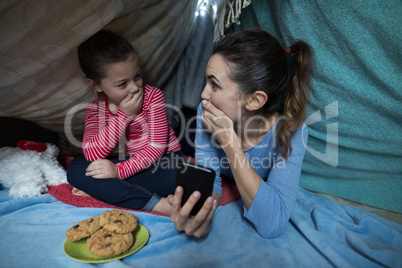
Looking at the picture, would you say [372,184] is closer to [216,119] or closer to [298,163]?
[298,163]

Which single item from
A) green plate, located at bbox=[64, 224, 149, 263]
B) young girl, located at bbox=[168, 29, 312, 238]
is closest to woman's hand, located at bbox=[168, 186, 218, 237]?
young girl, located at bbox=[168, 29, 312, 238]

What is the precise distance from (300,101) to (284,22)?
32 cm

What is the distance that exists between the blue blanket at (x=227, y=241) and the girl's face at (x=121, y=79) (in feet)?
1.54

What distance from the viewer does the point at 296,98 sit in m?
0.86

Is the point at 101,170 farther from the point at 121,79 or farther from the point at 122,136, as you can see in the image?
the point at 121,79

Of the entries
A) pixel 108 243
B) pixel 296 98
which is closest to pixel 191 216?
pixel 108 243

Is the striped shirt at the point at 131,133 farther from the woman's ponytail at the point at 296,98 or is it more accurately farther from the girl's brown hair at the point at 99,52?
the woman's ponytail at the point at 296,98

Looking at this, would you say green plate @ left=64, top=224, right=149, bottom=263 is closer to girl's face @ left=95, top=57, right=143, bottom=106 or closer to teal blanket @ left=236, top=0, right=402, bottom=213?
girl's face @ left=95, top=57, right=143, bottom=106

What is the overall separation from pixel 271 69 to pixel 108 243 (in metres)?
0.72

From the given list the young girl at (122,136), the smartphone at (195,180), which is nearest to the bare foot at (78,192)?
the young girl at (122,136)

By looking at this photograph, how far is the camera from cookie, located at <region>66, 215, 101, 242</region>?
699 mm

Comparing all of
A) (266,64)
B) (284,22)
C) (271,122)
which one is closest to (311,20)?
(284,22)

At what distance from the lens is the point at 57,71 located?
987mm

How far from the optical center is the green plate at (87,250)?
650 millimetres
